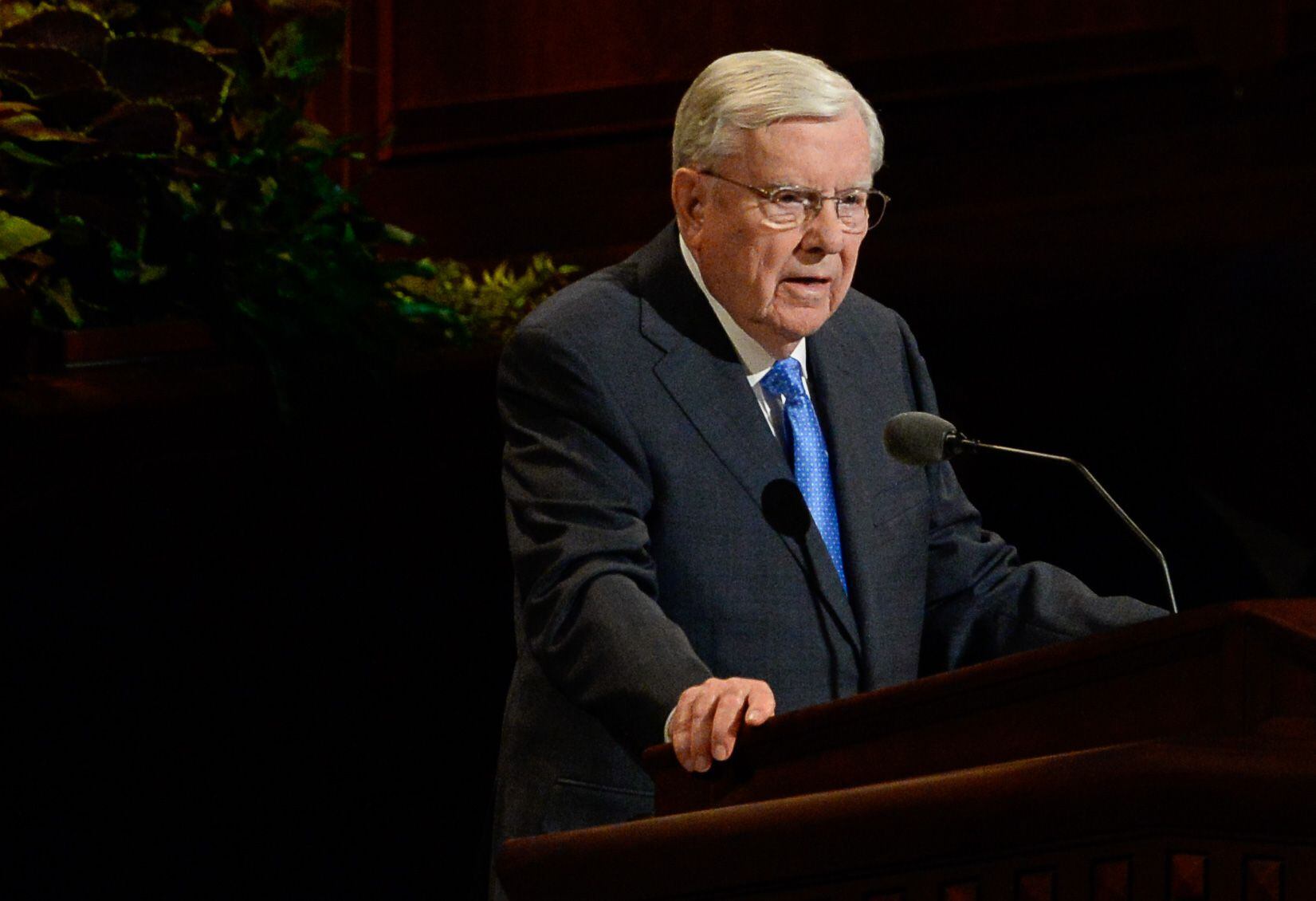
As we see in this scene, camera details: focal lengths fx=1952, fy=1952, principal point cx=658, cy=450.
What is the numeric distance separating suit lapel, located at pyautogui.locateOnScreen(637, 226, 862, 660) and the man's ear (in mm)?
48

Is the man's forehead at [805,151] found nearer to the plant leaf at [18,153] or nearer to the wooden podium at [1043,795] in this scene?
the wooden podium at [1043,795]

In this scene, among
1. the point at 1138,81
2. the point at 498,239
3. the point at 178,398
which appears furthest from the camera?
the point at 498,239

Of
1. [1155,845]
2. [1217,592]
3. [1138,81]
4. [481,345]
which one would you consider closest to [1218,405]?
[1217,592]

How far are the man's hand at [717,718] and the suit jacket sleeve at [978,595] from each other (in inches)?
24.8

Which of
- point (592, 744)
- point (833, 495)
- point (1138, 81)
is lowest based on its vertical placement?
point (592, 744)

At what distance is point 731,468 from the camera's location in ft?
7.19

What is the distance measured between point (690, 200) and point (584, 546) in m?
0.48

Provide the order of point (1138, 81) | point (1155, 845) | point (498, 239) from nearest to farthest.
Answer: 1. point (1155, 845)
2. point (1138, 81)
3. point (498, 239)

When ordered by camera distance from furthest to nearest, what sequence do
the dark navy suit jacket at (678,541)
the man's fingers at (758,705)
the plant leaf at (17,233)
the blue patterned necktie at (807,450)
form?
the plant leaf at (17,233) < the blue patterned necktie at (807,450) < the dark navy suit jacket at (678,541) < the man's fingers at (758,705)

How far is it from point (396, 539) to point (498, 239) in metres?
0.92

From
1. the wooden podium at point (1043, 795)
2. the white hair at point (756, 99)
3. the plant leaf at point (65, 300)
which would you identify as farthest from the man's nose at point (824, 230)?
the plant leaf at point (65, 300)

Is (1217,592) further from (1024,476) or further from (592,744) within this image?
(592,744)

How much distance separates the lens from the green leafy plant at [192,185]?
10.1 ft

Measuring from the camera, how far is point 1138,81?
360cm
